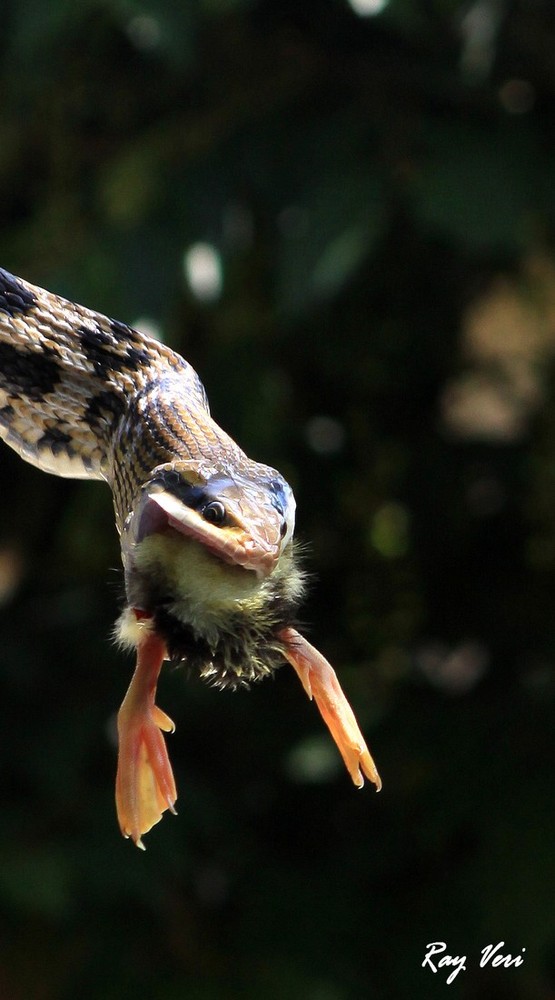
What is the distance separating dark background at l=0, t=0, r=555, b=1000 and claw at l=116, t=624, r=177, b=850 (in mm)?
1806

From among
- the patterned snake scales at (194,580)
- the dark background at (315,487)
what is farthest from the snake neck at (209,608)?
the dark background at (315,487)

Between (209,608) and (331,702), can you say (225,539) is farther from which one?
(331,702)

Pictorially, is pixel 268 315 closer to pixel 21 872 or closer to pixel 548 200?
pixel 548 200

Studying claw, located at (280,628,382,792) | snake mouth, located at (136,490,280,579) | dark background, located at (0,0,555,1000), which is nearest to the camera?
snake mouth, located at (136,490,280,579)

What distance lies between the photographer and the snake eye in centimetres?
108

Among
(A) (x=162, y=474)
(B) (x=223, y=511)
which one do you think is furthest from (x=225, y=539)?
(A) (x=162, y=474)

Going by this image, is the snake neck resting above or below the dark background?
above

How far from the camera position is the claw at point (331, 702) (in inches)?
46.0
